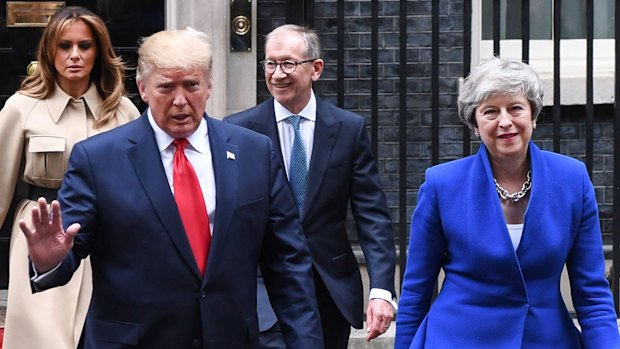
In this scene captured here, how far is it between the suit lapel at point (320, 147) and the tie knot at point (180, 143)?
1526 millimetres

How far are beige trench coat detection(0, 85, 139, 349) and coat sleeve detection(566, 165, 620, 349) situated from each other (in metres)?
2.24

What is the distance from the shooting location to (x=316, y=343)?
4.70 m

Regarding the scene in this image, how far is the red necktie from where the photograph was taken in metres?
4.46

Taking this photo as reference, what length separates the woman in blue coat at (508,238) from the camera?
4656 millimetres

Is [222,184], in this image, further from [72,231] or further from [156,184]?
[72,231]

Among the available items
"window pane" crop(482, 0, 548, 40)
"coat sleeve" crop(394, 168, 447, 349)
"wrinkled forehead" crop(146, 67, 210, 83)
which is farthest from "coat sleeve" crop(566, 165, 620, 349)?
"window pane" crop(482, 0, 548, 40)

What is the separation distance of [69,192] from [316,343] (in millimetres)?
886

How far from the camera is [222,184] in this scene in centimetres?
450

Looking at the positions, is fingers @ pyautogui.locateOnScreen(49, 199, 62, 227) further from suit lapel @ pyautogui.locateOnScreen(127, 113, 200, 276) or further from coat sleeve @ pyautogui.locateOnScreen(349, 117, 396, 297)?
coat sleeve @ pyautogui.locateOnScreen(349, 117, 396, 297)

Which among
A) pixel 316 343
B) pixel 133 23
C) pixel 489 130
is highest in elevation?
pixel 133 23

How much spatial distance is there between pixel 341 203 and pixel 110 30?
3.02 m

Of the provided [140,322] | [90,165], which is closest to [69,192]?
[90,165]

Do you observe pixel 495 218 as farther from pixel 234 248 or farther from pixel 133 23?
pixel 133 23

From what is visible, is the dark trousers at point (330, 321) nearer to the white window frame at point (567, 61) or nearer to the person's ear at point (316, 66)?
the person's ear at point (316, 66)
